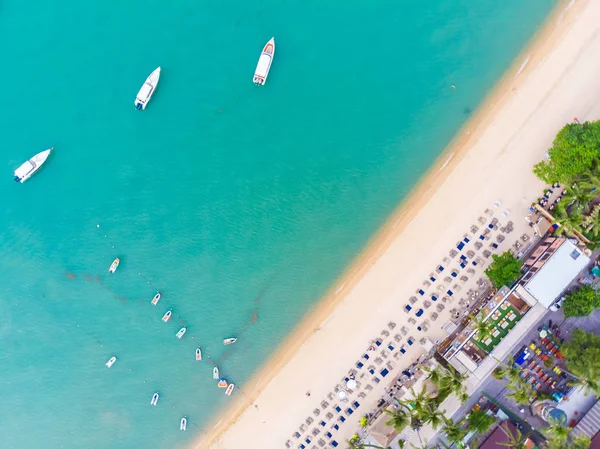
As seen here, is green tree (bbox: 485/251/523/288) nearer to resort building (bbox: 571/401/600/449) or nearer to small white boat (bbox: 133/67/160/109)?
resort building (bbox: 571/401/600/449)

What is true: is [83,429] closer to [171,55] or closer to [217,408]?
[217,408]

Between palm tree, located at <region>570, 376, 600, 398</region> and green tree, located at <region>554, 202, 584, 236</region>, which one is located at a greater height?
green tree, located at <region>554, 202, 584, 236</region>

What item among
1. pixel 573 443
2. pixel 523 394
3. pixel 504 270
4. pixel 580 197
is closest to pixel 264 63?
pixel 504 270

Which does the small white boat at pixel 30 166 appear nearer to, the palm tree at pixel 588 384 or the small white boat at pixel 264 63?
the small white boat at pixel 264 63

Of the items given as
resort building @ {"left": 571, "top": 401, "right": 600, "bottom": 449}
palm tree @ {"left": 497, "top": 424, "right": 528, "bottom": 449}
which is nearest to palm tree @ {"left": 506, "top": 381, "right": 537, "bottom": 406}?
palm tree @ {"left": 497, "top": 424, "right": 528, "bottom": 449}

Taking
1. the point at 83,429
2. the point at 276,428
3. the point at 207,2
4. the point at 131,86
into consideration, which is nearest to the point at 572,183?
the point at 276,428

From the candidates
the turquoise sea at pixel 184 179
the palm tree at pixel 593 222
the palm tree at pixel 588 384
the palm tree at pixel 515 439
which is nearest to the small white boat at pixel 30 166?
the turquoise sea at pixel 184 179
